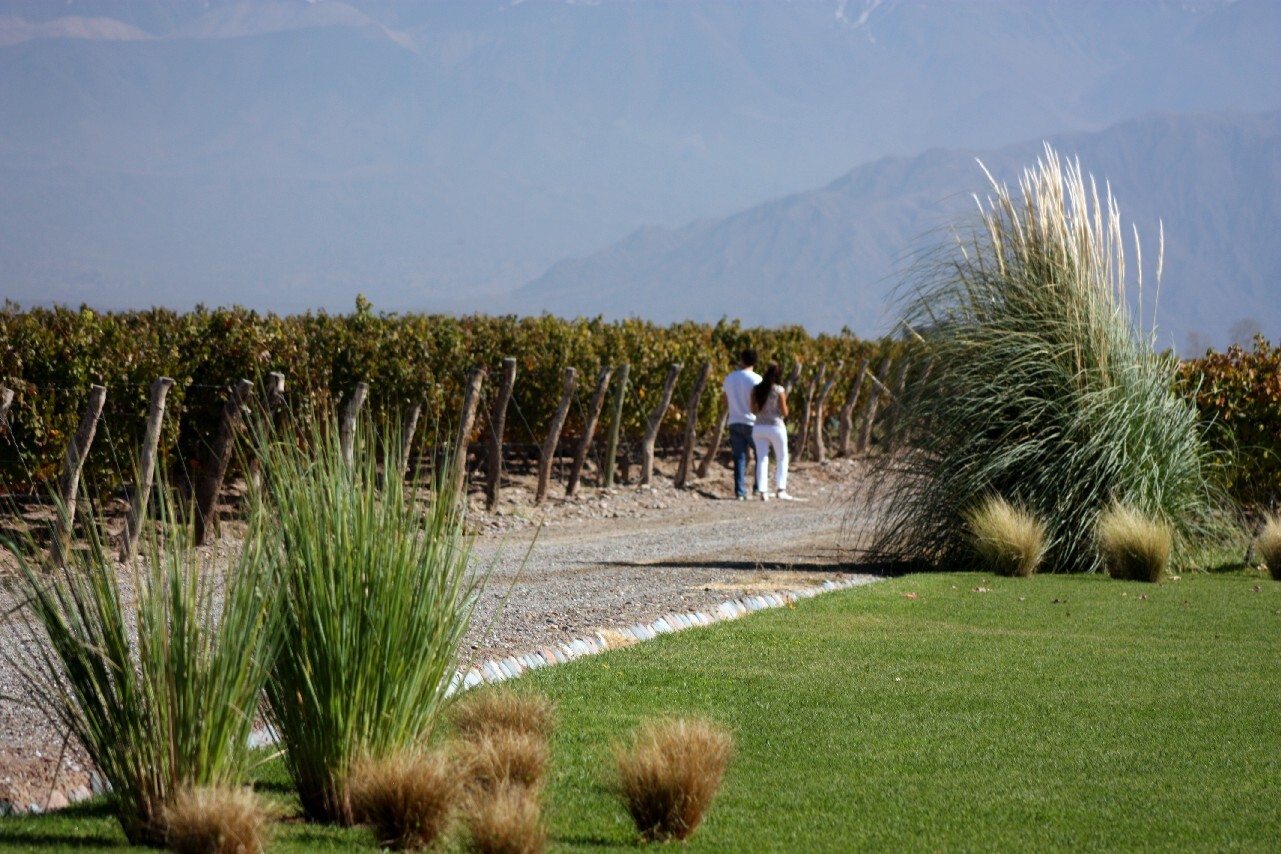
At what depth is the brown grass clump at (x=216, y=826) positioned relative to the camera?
3.62 meters

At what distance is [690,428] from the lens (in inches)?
802

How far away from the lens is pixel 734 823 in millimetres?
4383

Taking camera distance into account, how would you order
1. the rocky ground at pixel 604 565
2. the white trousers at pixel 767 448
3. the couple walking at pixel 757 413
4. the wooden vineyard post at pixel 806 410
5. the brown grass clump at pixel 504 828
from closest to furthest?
the brown grass clump at pixel 504 828
the rocky ground at pixel 604 565
the couple walking at pixel 757 413
the white trousers at pixel 767 448
the wooden vineyard post at pixel 806 410

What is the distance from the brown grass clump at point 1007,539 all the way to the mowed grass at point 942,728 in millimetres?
1090

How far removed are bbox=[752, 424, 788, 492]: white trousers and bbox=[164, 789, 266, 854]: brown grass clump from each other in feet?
45.9

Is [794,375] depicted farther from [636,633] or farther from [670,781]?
[670,781]

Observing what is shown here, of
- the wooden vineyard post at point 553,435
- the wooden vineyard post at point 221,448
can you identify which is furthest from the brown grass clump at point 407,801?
the wooden vineyard post at point 553,435

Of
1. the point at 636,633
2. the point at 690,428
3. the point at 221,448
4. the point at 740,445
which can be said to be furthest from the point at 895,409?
the point at 690,428

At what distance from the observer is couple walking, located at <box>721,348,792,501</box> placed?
1727 centimetres

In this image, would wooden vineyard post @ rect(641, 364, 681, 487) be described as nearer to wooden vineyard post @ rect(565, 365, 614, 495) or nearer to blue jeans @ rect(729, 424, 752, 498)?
blue jeans @ rect(729, 424, 752, 498)

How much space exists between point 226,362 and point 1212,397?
9855mm

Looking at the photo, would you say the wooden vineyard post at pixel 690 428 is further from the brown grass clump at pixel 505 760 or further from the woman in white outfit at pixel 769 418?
the brown grass clump at pixel 505 760

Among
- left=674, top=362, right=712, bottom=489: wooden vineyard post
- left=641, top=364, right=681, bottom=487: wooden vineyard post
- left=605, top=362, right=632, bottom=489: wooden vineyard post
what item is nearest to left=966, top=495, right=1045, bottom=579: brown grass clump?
left=605, top=362, right=632, bottom=489: wooden vineyard post

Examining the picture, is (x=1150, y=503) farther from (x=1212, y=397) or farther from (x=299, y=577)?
(x=299, y=577)
